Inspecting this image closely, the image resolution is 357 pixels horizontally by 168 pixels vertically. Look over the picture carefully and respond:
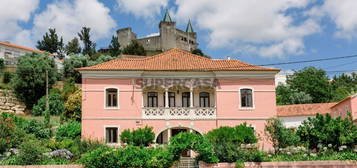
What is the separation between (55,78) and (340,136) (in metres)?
36.4

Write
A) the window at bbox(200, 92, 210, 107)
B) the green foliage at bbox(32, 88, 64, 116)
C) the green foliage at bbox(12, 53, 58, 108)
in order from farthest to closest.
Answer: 1. the green foliage at bbox(12, 53, 58, 108)
2. the green foliage at bbox(32, 88, 64, 116)
3. the window at bbox(200, 92, 210, 107)

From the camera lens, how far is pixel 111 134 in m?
24.3

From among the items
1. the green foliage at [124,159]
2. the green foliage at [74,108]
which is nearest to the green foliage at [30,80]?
the green foliage at [74,108]

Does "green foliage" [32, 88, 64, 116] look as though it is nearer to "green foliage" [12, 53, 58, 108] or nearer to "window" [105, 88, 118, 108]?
"green foliage" [12, 53, 58, 108]

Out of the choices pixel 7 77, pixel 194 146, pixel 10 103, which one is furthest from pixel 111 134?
pixel 7 77

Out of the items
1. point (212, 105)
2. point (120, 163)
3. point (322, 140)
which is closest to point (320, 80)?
point (212, 105)

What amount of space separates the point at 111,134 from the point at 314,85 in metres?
38.3

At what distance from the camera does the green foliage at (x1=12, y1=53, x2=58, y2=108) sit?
141ft

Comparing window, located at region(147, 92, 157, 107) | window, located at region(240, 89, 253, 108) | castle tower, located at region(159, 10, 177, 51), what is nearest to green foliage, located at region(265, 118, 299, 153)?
window, located at region(240, 89, 253, 108)

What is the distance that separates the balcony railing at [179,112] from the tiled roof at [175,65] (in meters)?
2.78

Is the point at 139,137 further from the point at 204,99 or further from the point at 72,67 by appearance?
the point at 72,67

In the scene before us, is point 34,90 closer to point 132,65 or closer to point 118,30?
point 132,65

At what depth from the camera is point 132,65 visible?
82.6 ft

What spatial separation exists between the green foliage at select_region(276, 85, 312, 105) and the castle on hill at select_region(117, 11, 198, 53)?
104ft
